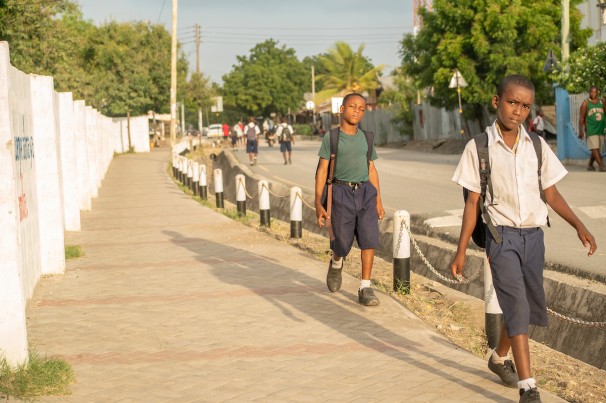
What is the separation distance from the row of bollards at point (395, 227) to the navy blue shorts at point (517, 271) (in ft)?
3.87

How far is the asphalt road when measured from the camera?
35.3ft

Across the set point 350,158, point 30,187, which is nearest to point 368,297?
point 350,158

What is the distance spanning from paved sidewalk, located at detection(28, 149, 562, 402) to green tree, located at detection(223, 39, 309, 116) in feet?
298

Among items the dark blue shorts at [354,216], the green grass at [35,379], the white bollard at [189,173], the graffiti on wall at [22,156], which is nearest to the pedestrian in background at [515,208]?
the green grass at [35,379]

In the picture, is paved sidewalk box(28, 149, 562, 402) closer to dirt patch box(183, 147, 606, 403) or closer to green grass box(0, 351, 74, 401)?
green grass box(0, 351, 74, 401)

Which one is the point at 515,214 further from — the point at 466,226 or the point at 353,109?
the point at 353,109

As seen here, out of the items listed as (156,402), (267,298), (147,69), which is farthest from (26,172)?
(147,69)

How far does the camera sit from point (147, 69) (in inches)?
2349

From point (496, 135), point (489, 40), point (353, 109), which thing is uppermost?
point (489, 40)

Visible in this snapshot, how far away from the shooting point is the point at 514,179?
5.32 meters

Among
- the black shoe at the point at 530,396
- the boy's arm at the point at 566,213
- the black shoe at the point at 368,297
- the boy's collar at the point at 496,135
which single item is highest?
the boy's collar at the point at 496,135

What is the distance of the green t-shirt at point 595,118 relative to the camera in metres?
20.8

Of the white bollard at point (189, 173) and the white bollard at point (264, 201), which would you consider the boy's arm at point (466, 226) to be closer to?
the white bollard at point (264, 201)

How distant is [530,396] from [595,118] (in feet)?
55.7
